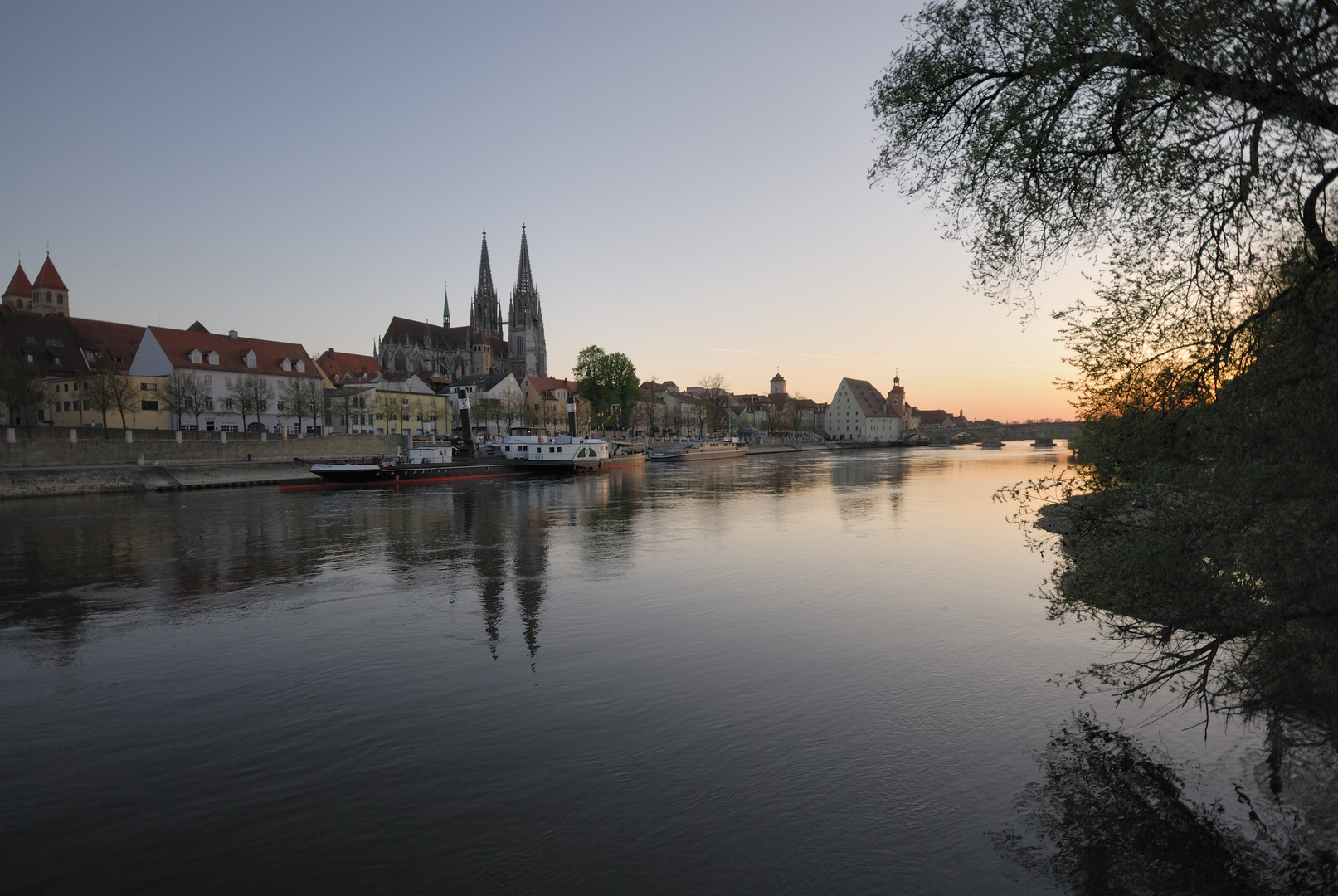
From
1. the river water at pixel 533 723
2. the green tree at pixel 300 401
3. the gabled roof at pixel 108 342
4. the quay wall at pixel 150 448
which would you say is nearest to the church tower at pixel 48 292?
the gabled roof at pixel 108 342

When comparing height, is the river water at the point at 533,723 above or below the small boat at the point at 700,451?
below

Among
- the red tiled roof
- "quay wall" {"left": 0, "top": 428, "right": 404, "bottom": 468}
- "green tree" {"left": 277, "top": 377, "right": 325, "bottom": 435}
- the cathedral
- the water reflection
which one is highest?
the cathedral

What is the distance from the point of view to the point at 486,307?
17250 centimetres

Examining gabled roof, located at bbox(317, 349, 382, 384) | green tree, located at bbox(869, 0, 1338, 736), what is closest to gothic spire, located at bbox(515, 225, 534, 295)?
gabled roof, located at bbox(317, 349, 382, 384)

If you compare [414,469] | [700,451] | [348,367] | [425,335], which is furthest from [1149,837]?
[425,335]

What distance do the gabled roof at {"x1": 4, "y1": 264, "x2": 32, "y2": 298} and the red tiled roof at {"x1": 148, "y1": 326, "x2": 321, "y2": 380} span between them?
4221 centimetres

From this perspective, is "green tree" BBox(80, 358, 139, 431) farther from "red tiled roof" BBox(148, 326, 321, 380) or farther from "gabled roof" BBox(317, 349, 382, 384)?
"gabled roof" BBox(317, 349, 382, 384)

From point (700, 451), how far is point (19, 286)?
97540 millimetres

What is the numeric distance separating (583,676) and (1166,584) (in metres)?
8.43

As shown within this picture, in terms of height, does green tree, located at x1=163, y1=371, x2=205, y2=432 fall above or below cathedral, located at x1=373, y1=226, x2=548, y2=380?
below

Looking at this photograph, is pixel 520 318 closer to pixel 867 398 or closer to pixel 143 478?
pixel 867 398

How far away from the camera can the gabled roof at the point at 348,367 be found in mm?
113250

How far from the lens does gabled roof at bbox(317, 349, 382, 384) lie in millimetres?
113250

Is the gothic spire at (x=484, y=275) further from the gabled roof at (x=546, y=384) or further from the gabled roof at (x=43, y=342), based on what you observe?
the gabled roof at (x=43, y=342)
